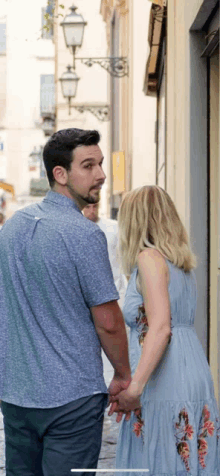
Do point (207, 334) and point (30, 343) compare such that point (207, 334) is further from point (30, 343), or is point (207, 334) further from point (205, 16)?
point (30, 343)

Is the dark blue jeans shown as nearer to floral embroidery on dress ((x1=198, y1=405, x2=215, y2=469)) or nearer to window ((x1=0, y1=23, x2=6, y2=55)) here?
floral embroidery on dress ((x1=198, y1=405, x2=215, y2=469))

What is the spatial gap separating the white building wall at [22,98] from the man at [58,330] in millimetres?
53040

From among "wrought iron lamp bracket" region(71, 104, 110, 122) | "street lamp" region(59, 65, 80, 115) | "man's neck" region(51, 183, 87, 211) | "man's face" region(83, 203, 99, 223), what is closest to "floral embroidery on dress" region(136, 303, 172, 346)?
"man's neck" region(51, 183, 87, 211)

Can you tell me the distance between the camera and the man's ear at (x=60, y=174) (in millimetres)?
2990

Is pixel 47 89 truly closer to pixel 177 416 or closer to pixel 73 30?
pixel 73 30

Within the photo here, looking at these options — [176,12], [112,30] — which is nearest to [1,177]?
[112,30]

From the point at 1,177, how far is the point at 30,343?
5783 cm

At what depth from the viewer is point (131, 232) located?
12.0 feet

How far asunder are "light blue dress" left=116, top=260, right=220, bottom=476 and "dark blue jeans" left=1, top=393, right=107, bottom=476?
58 cm

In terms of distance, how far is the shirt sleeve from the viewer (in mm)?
2820

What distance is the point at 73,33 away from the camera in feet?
48.7

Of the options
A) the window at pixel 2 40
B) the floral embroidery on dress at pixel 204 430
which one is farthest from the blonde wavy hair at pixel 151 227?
the window at pixel 2 40

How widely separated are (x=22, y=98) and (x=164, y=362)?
180 ft

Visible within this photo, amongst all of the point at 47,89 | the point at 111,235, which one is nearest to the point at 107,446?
the point at 111,235
